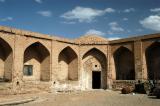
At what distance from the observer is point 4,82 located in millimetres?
17812

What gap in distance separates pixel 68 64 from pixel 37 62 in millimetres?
3982

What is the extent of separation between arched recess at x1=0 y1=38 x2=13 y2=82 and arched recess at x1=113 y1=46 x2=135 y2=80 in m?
11.0

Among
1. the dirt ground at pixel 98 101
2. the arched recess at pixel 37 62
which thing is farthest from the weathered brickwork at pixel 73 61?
the dirt ground at pixel 98 101

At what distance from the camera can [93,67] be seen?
24703mm

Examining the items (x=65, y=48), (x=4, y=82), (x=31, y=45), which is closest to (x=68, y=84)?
(x=65, y=48)

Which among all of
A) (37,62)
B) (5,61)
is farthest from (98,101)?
(37,62)

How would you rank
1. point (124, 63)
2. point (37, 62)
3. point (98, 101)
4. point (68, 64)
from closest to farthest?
point (98, 101)
point (37, 62)
point (124, 63)
point (68, 64)

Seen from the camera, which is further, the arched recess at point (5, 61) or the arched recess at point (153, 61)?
the arched recess at point (153, 61)

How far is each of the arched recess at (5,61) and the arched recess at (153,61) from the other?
12.6 m

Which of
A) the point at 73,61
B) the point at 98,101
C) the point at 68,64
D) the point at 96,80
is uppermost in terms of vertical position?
the point at 73,61

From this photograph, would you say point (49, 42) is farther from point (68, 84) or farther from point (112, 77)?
point (112, 77)

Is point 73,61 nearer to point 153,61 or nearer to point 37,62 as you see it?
point 37,62

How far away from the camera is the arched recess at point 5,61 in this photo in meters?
18.2

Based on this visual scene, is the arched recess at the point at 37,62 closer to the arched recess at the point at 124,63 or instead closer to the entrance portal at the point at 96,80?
the entrance portal at the point at 96,80
